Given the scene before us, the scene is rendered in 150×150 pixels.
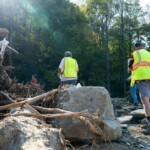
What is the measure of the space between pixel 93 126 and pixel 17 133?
125 cm

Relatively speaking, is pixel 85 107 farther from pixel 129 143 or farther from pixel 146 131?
pixel 146 131

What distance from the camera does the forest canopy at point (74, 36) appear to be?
26.8m

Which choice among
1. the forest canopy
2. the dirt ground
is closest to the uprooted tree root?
the dirt ground

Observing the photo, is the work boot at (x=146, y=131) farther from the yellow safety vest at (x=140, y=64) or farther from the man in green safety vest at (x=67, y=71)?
the man in green safety vest at (x=67, y=71)

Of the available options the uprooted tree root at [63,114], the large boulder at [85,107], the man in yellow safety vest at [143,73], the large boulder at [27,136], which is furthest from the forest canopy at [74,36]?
the large boulder at [27,136]

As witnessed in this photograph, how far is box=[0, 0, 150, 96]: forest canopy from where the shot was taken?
26797 millimetres

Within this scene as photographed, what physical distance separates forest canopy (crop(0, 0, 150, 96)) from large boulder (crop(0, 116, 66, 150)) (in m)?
17.3

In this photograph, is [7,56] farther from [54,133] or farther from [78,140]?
[54,133]

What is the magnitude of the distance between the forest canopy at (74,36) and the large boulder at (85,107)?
15.3 metres

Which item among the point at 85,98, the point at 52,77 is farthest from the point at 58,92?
the point at 52,77

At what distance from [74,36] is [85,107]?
83.1 ft

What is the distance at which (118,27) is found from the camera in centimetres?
3969

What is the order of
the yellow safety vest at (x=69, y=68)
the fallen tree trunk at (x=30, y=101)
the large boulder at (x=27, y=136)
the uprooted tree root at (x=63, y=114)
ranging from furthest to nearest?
the yellow safety vest at (x=69, y=68)
the fallen tree trunk at (x=30, y=101)
the uprooted tree root at (x=63, y=114)
the large boulder at (x=27, y=136)

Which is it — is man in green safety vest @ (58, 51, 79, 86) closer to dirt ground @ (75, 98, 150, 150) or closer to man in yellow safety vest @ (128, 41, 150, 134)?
man in yellow safety vest @ (128, 41, 150, 134)
